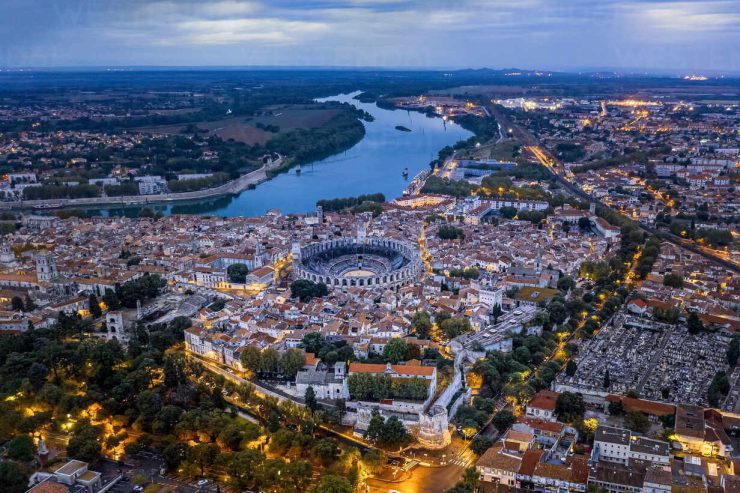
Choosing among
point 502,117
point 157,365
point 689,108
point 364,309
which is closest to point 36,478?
point 157,365

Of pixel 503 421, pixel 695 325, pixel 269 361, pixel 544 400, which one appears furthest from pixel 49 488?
pixel 695 325

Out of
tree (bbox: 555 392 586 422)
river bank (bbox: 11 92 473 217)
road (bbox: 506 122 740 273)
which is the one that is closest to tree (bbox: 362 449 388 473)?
tree (bbox: 555 392 586 422)

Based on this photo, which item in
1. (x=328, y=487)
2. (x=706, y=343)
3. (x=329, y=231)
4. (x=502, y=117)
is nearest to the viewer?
(x=328, y=487)

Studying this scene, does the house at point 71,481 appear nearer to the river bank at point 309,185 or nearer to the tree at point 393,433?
the tree at point 393,433

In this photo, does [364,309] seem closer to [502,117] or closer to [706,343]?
[706,343]

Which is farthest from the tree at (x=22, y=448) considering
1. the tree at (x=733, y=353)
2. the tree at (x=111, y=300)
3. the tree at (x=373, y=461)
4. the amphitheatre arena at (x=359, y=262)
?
the tree at (x=733, y=353)

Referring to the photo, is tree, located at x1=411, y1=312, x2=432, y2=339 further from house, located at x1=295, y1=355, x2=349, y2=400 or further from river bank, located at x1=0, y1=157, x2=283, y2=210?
river bank, located at x1=0, y1=157, x2=283, y2=210

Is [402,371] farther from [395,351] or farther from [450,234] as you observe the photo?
[450,234]
